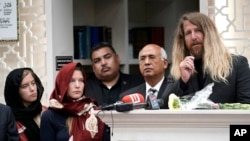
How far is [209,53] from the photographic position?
226 cm

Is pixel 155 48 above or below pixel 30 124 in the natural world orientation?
above

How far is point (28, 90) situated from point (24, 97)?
52mm

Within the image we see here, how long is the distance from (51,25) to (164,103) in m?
1.99

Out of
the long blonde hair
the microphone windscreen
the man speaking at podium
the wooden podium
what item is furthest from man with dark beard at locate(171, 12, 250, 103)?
the man speaking at podium

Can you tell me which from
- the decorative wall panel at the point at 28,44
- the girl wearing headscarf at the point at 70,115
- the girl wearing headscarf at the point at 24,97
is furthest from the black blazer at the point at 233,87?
the decorative wall panel at the point at 28,44

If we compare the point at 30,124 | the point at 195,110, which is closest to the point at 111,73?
the point at 30,124

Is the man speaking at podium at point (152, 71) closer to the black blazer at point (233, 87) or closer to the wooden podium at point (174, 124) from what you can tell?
the black blazer at point (233, 87)

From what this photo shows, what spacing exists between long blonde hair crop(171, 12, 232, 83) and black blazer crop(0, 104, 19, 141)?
3.63 ft

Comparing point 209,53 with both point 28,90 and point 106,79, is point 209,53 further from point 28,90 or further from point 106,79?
point 106,79

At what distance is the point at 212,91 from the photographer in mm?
2246

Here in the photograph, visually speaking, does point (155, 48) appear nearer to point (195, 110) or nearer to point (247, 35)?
point (247, 35)

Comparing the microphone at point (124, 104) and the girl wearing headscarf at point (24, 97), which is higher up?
the microphone at point (124, 104)

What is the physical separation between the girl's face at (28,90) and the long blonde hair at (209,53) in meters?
1.30

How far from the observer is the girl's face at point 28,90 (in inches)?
134
